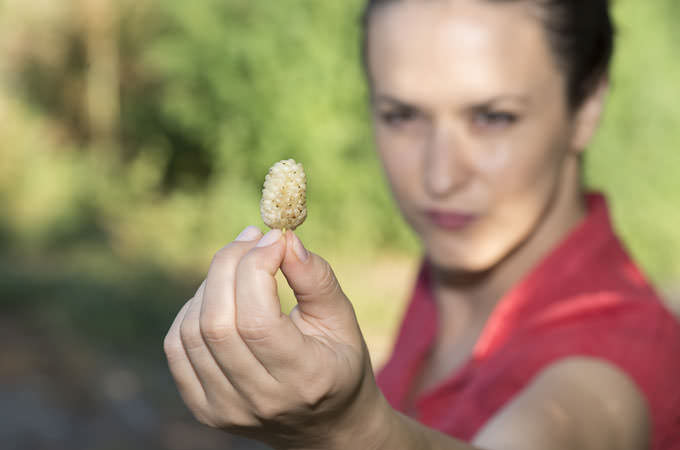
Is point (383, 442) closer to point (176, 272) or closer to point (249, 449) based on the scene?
point (249, 449)

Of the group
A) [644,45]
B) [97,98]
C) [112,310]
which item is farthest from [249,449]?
[644,45]

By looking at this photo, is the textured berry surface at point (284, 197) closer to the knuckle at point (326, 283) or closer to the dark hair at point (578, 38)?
the knuckle at point (326, 283)

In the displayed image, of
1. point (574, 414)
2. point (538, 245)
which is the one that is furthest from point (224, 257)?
point (538, 245)

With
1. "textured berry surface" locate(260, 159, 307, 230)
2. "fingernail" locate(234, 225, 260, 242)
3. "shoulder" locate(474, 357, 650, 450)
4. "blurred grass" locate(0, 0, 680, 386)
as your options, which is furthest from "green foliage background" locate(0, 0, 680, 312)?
"fingernail" locate(234, 225, 260, 242)

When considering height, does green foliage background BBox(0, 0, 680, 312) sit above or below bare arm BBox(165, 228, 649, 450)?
below

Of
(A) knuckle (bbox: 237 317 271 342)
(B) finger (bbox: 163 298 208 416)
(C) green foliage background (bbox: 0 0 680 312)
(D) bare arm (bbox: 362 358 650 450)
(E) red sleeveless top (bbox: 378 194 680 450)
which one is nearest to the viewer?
(A) knuckle (bbox: 237 317 271 342)

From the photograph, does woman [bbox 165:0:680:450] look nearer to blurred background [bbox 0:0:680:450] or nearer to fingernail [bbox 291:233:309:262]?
fingernail [bbox 291:233:309:262]

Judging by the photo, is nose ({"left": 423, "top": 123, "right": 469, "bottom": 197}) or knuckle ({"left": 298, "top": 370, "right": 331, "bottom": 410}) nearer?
knuckle ({"left": 298, "top": 370, "right": 331, "bottom": 410})

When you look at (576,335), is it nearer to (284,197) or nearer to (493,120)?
(493,120)
